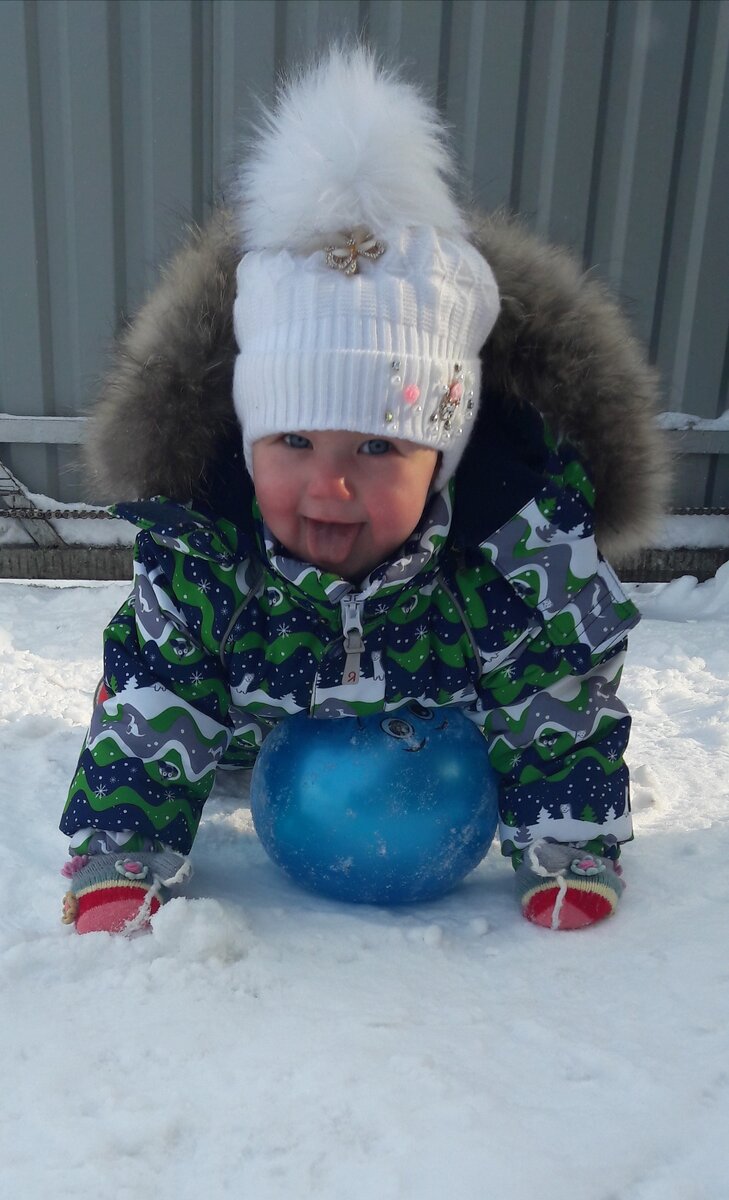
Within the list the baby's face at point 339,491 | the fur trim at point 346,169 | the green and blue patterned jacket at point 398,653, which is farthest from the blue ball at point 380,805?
the fur trim at point 346,169

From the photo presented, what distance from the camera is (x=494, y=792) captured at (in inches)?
66.3

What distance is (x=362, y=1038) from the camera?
131 cm

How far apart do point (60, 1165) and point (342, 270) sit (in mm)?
1105

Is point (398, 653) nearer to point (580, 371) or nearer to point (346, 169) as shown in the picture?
point (580, 371)

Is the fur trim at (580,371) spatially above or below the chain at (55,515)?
above

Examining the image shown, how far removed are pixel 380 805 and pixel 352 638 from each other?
25 cm

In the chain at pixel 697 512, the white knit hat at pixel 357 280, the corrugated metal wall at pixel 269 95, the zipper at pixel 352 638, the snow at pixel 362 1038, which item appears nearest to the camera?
the snow at pixel 362 1038

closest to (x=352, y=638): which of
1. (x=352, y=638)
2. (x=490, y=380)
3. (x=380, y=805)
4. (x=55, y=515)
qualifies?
(x=352, y=638)

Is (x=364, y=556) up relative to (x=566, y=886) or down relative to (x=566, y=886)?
up

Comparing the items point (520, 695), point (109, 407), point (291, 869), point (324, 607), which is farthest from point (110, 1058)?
point (109, 407)

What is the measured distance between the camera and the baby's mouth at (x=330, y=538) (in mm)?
1493

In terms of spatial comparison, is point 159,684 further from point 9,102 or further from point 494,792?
point 9,102

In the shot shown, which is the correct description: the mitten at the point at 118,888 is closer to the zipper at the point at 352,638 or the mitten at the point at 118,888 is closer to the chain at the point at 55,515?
the zipper at the point at 352,638

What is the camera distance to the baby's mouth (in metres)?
1.49
